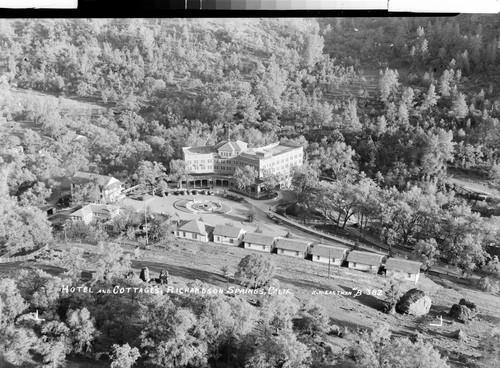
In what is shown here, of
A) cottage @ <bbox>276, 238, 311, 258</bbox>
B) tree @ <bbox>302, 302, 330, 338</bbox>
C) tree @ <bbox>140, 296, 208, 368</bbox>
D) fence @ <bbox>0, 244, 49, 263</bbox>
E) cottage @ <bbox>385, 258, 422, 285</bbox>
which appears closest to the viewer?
tree @ <bbox>140, 296, 208, 368</bbox>

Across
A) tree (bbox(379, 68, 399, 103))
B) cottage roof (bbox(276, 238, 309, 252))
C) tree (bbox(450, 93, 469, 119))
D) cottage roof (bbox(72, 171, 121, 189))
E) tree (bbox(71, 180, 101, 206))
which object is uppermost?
tree (bbox(379, 68, 399, 103))

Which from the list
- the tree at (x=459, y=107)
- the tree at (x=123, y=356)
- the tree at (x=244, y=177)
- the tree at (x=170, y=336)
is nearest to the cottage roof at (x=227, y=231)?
the tree at (x=244, y=177)

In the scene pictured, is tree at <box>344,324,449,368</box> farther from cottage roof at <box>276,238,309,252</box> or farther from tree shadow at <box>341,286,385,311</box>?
cottage roof at <box>276,238,309,252</box>

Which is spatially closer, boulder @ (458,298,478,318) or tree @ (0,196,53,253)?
boulder @ (458,298,478,318)

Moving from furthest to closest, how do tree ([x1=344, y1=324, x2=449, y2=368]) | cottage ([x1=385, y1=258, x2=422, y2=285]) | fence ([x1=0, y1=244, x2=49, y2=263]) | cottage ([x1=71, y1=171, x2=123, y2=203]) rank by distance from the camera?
1. cottage ([x1=71, y1=171, x2=123, y2=203])
2. fence ([x1=0, y1=244, x2=49, y2=263])
3. cottage ([x1=385, y1=258, x2=422, y2=285])
4. tree ([x1=344, y1=324, x2=449, y2=368])

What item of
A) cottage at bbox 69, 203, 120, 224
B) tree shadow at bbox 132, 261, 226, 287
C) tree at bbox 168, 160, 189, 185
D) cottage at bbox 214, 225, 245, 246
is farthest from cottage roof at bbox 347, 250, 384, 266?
cottage at bbox 69, 203, 120, 224

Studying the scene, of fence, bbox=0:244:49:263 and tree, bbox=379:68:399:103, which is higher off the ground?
tree, bbox=379:68:399:103

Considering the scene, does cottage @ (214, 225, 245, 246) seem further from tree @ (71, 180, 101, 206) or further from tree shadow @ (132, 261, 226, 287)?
tree @ (71, 180, 101, 206)

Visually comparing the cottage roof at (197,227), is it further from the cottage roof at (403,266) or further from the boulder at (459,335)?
the boulder at (459,335)
